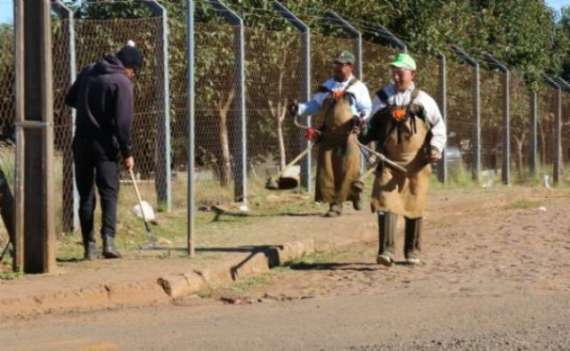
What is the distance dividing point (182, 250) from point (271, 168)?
5.56 m

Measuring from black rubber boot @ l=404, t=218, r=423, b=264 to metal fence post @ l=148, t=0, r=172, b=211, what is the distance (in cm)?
347

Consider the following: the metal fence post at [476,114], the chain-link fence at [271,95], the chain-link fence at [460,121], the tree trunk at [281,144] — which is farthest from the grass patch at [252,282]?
the metal fence post at [476,114]

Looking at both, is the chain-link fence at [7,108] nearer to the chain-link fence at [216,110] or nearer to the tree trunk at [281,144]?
the chain-link fence at [216,110]

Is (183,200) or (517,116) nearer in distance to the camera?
(183,200)

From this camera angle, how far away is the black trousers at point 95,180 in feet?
31.2

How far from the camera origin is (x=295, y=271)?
1013 cm

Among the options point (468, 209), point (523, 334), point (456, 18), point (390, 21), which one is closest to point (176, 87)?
point (468, 209)

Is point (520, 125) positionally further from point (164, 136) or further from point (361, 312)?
point (361, 312)

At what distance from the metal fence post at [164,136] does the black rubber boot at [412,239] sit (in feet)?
11.4

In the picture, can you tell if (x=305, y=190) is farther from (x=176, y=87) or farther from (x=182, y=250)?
(x=182, y=250)

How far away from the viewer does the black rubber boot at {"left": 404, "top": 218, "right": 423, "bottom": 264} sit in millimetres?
10219

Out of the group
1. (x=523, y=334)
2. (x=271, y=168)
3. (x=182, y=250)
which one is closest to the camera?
(x=523, y=334)

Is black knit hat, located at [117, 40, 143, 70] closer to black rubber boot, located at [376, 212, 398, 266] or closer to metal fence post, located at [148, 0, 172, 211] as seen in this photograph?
black rubber boot, located at [376, 212, 398, 266]

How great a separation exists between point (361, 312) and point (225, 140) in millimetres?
6923
